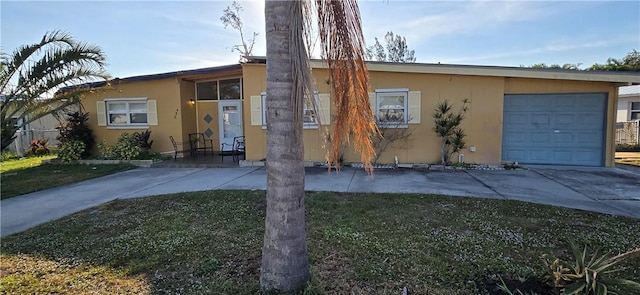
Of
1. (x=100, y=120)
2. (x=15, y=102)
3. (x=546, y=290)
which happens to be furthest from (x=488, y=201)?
(x=100, y=120)

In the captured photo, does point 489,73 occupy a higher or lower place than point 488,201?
higher

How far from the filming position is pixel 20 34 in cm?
695

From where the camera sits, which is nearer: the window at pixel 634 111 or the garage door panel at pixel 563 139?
the garage door panel at pixel 563 139

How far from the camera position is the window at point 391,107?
9.40 metres

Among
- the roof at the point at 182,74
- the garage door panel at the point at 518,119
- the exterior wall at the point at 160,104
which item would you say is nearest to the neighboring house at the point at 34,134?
the exterior wall at the point at 160,104

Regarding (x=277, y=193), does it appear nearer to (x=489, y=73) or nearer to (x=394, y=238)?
(x=394, y=238)

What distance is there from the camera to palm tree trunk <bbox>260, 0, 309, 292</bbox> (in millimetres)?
2344

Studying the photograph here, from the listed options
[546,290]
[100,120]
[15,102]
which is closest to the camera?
[546,290]

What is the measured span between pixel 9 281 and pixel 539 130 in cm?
1108

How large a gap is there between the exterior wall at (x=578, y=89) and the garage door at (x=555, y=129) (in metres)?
0.12

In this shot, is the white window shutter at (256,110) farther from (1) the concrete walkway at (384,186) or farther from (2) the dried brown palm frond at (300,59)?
(2) the dried brown palm frond at (300,59)

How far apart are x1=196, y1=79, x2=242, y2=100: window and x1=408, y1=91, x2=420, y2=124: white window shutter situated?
20.6 ft

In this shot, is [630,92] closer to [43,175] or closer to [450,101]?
[450,101]

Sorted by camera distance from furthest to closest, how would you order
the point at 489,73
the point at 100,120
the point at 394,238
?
the point at 100,120
the point at 489,73
the point at 394,238
